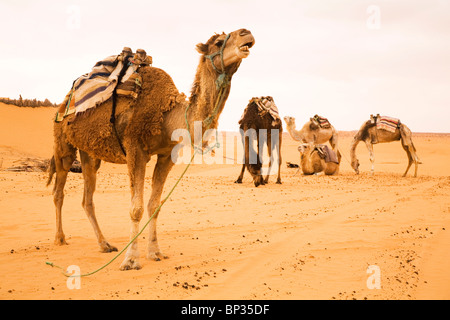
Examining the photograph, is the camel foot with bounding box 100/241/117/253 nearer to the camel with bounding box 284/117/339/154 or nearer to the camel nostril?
the camel nostril

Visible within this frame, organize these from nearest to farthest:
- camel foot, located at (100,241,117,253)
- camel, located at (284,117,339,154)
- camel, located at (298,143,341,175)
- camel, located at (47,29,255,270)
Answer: camel, located at (47,29,255,270), camel foot, located at (100,241,117,253), camel, located at (298,143,341,175), camel, located at (284,117,339,154)

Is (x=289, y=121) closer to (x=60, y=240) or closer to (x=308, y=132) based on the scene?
(x=308, y=132)

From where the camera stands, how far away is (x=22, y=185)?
12211 mm

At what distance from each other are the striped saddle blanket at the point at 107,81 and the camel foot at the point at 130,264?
2230 mm

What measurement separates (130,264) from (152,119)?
6.54 feet

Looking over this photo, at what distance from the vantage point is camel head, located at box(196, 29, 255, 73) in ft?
15.1

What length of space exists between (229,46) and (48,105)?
37112 mm

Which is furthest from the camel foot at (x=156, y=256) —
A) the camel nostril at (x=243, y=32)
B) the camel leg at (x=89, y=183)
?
the camel nostril at (x=243, y=32)

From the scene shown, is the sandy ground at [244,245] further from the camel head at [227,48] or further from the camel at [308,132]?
the camel at [308,132]

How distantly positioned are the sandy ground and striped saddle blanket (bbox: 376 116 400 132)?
7.09 m

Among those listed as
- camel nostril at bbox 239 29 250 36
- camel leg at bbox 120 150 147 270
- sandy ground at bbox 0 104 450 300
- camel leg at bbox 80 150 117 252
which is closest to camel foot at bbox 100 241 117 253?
sandy ground at bbox 0 104 450 300

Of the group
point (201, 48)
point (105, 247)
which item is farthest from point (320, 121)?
point (201, 48)

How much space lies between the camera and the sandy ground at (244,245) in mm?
4547
